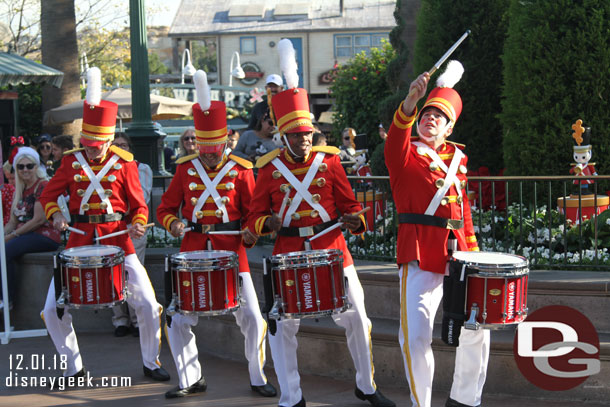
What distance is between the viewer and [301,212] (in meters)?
6.55

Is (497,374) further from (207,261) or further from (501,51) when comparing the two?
(501,51)

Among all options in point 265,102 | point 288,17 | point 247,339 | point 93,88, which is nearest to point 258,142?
point 265,102

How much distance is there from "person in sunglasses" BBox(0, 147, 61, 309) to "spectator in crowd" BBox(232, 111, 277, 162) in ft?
7.06

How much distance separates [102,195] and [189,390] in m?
1.81

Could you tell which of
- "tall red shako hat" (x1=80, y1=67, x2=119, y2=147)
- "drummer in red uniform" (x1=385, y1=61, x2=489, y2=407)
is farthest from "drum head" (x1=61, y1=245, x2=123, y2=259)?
"drummer in red uniform" (x1=385, y1=61, x2=489, y2=407)

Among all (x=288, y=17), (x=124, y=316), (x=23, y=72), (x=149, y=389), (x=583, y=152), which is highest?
(x=288, y=17)

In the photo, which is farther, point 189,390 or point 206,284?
point 189,390

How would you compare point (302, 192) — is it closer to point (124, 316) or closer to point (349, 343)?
point (349, 343)

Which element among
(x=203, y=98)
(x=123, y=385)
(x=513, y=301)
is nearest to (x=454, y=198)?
(x=513, y=301)

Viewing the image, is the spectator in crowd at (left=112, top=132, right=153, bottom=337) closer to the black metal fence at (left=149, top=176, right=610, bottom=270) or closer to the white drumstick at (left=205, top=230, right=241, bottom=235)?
the black metal fence at (left=149, top=176, right=610, bottom=270)

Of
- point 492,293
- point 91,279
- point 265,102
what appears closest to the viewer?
point 492,293

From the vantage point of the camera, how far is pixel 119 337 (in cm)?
950

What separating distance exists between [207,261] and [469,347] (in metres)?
1.96

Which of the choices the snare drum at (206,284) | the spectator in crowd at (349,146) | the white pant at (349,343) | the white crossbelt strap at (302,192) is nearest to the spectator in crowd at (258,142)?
the spectator in crowd at (349,146)
